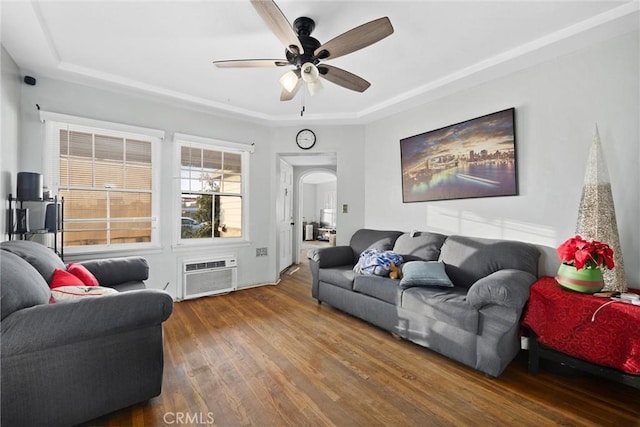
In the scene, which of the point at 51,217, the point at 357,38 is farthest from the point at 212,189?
the point at 357,38

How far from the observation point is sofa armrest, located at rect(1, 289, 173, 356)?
130cm

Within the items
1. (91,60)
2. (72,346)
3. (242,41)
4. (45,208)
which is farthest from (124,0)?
(72,346)

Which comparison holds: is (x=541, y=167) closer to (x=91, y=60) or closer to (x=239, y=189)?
(x=239, y=189)

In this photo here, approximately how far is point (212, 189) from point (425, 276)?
3.12 metres

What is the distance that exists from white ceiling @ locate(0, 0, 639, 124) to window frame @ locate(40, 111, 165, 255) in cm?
44

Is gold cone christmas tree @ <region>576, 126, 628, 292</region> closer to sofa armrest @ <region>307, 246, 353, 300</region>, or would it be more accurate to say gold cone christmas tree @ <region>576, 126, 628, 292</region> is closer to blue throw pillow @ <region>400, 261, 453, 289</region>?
blue throw pillow @ <region>400, 261, 453, 289</region>

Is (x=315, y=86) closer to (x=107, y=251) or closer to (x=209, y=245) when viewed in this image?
(x=209, y=245)

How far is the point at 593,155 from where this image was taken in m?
2.12

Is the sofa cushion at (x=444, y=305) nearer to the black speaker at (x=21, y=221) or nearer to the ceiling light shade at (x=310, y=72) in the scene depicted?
the ceiling light shade at (x=310, y=72)

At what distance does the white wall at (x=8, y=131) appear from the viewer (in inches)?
91.0

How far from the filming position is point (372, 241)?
3.69 meters

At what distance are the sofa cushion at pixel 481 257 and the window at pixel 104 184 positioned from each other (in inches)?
142

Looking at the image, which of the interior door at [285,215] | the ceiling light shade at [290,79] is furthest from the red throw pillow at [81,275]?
the interior door at [285,215]

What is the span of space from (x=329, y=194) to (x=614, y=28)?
922 cm
